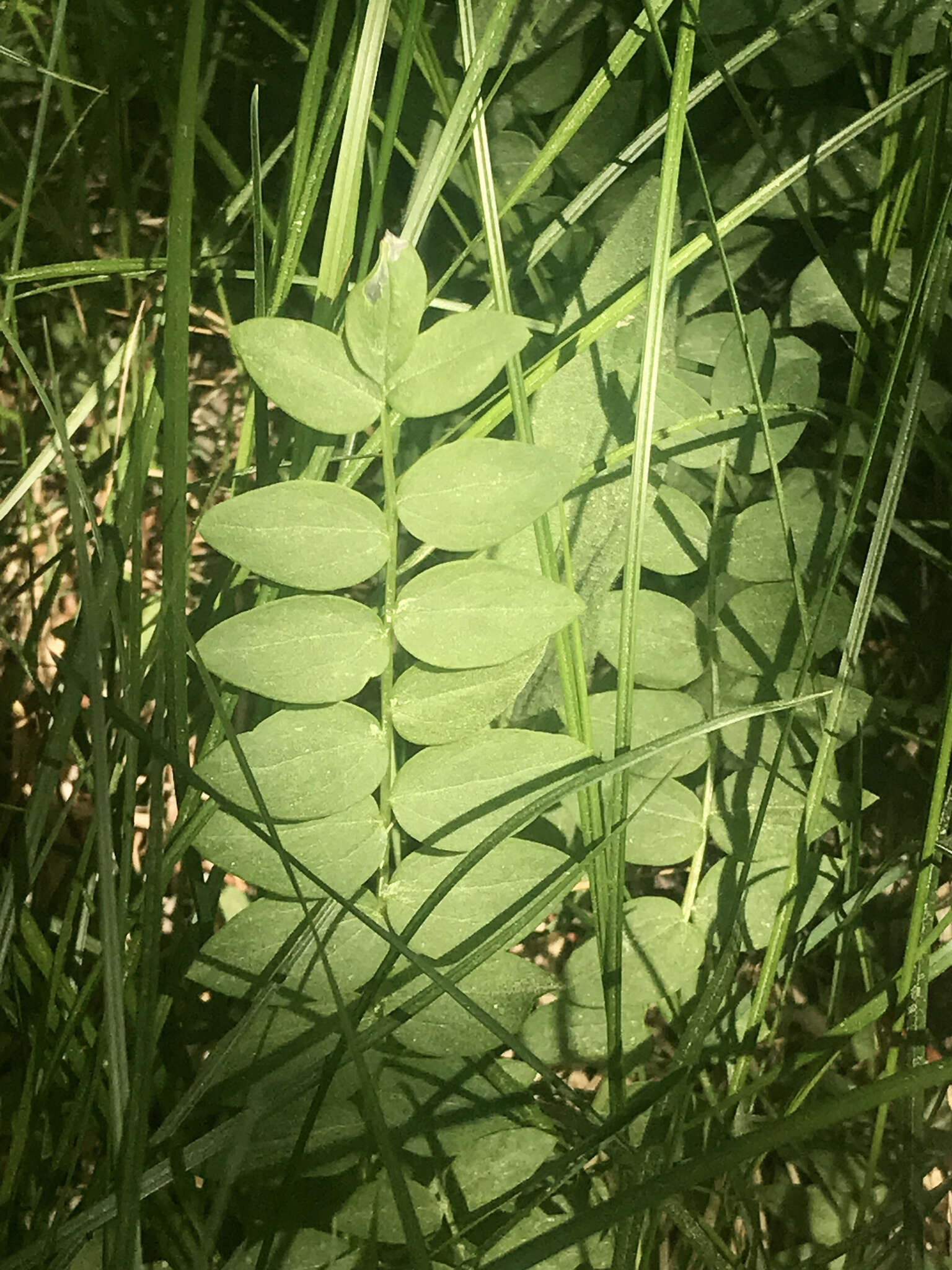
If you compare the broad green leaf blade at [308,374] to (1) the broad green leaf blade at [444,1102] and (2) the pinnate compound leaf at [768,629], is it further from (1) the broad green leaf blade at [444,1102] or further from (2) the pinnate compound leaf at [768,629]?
(1) the broad green leaf blade at [444,1102]

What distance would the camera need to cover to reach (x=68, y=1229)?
22.3 inches

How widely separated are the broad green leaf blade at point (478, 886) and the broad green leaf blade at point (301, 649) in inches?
5.2

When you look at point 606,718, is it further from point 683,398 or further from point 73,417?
point 73,417

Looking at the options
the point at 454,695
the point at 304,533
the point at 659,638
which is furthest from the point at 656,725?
the point at 304,533

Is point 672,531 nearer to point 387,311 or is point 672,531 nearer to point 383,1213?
point 387,311

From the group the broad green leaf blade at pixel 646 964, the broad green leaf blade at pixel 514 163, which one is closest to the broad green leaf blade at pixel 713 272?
the broad green leaf blade at pixel 514 163

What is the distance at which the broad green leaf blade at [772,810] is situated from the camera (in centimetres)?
66

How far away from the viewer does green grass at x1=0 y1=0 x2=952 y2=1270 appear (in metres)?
0.52

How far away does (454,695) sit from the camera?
1.81 ft

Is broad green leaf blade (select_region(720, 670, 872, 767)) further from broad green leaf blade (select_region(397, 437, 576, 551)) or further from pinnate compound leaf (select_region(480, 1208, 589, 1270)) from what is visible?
pinnate compound leaf (select_region(480, 1208, 589, 1270))

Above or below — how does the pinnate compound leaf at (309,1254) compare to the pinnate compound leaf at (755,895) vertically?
below

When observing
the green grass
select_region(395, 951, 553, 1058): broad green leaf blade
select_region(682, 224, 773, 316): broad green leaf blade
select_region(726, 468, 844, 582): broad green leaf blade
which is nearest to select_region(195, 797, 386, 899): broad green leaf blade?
the green grass


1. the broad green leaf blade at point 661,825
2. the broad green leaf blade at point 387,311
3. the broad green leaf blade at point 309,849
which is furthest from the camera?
the broad green leaf blade at point 661,825

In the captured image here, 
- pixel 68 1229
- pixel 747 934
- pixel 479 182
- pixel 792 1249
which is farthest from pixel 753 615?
pixel 68 1229
